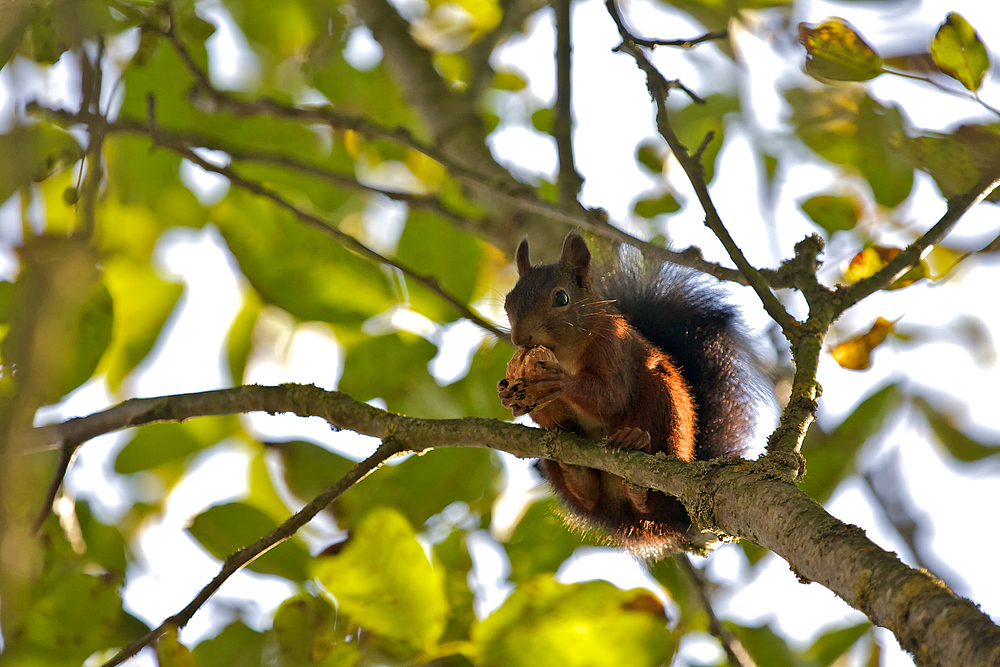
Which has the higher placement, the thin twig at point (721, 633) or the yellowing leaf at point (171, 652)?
the yellowing leaf at point (171, 652)

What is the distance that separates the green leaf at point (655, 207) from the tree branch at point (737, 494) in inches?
40.3

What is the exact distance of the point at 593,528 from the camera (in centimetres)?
222


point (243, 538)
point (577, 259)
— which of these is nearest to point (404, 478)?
point (243, 538)

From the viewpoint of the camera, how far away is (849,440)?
2.27 m

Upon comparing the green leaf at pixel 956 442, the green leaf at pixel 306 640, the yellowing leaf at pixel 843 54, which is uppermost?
the yellowing leaf at pixel 843 54

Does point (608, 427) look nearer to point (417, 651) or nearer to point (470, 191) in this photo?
point (417, 651)

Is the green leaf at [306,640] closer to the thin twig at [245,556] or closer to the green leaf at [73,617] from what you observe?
the thin twig at [245,556]

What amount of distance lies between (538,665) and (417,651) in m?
0.26

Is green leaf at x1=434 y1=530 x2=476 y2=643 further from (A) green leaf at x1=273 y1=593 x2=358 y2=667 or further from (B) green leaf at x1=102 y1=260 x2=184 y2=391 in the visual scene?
(B) green leaf at x1=102 y1=260 x2=184 y2=391

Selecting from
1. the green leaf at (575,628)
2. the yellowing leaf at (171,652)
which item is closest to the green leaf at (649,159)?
the green leaf at (575,628)

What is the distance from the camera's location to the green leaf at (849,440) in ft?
7.39

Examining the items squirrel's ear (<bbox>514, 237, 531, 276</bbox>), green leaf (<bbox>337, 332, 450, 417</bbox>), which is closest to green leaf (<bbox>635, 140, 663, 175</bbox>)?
squirrel's ear (<bbox>514, 237, 531, 276</bbox>)

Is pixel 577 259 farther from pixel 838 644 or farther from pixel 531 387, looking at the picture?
pixel 838 644

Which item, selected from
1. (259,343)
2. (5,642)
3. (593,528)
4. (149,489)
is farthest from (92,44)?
(149,489)
